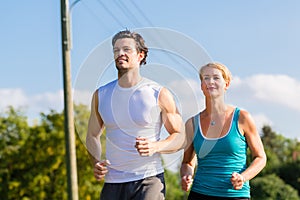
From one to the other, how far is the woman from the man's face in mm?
384

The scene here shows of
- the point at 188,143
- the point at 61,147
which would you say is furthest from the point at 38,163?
the point at 188,143

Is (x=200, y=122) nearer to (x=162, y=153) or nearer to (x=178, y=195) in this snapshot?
(x=162, y=153)

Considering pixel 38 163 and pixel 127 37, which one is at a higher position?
pixel 38 163

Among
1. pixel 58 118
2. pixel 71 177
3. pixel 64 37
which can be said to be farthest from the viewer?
pixel 58 118

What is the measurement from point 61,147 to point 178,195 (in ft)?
102

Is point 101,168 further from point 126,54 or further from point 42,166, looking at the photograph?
point 42,166

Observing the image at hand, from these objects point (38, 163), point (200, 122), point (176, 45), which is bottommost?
point (200, 122)

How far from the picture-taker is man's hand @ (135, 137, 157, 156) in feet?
13.6

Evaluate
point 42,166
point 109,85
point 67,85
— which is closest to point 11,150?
point 42,166

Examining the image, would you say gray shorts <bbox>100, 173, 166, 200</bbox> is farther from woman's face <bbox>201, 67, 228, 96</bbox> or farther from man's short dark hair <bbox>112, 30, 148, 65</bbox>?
man's short dark hair <bbox>112, 30, 148, 65</bbox>

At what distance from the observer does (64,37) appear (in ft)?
40.1

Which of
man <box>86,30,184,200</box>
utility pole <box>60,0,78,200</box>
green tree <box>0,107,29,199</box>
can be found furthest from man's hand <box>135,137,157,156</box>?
green tree <box>0,107,29,199</box>

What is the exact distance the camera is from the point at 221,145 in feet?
14.5

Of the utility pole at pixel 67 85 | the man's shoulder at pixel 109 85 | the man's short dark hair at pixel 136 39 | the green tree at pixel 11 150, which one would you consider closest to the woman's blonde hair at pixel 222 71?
the man's short dark hair at pixel 136 39
